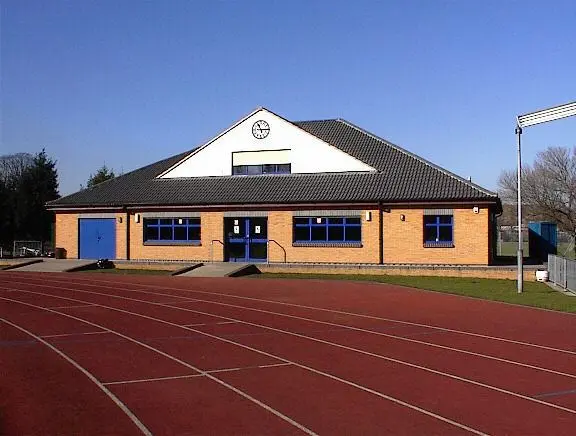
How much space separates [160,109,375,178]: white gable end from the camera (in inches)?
1401

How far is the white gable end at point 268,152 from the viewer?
117 feet

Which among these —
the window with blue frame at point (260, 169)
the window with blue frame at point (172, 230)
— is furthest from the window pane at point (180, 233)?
the window with blue frame at point (260, 169)

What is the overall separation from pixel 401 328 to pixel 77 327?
6796 millimetres

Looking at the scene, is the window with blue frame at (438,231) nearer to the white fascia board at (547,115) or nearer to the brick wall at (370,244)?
the brick wall at (370,244)

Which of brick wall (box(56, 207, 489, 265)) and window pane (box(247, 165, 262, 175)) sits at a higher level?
window pane (box(247, 165, 262, 175))

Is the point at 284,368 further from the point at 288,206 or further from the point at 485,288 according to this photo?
the point at 288,206

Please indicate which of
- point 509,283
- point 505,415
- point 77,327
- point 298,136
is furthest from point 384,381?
point 298,136

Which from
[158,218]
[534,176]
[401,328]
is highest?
[534,176]

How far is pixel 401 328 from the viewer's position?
14.8m

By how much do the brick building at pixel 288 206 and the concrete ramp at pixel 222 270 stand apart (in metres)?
1.57

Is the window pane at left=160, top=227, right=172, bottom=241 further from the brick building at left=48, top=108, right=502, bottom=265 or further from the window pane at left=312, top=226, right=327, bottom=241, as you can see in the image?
the window pane at left=312, top=226, right=327, bottom=241

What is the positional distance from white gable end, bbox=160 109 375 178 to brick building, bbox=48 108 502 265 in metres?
0.05

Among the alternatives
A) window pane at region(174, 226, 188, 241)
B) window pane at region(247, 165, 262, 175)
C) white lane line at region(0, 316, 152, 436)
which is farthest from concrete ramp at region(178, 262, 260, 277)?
white lane line at region(0, 316, 152, 436)

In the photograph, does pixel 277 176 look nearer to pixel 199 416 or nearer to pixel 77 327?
pixel 77 327
